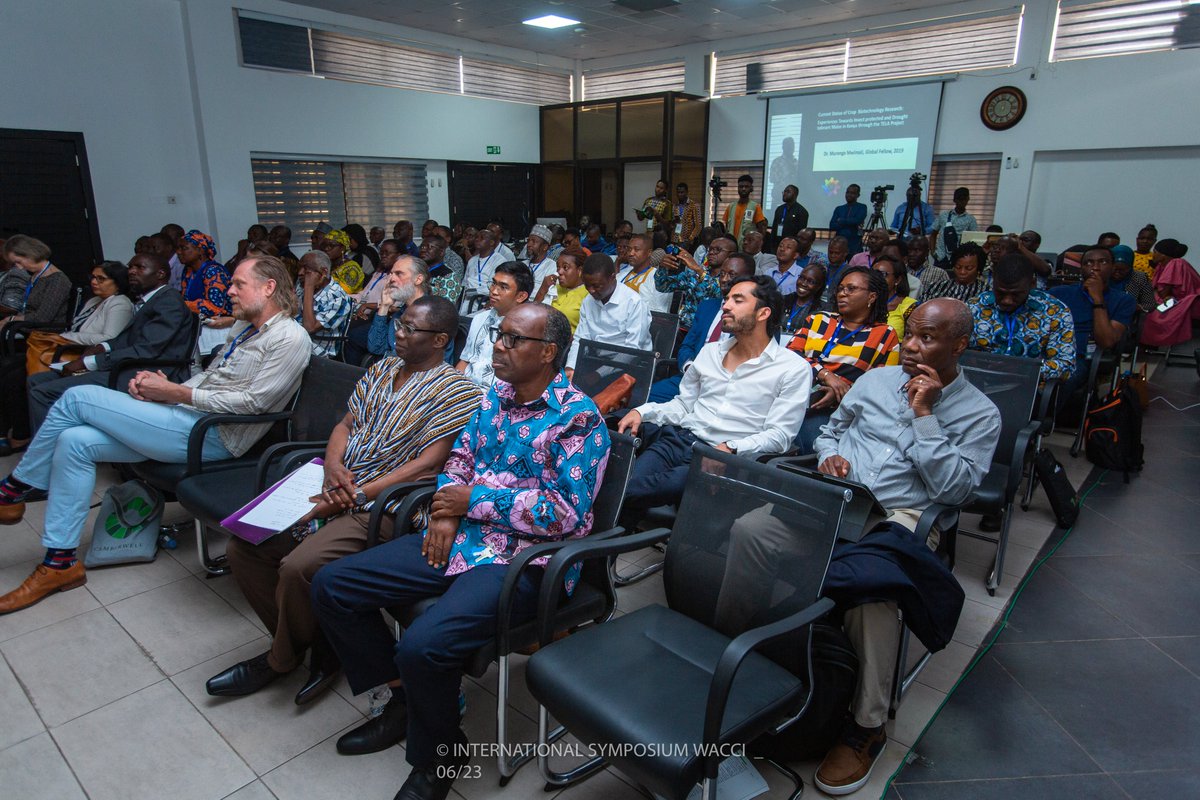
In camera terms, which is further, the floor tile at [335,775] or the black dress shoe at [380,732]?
the black dress shoe at [380,732]

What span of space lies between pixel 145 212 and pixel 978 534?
9308 millimetres

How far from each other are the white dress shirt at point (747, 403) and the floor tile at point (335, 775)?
1483 mm

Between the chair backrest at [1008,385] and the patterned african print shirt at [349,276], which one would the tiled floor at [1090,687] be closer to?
the chair backrest at [1008,385]

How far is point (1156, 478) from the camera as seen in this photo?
4.01 metres

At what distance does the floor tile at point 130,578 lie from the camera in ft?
8.98

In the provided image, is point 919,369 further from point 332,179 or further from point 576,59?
point 576,59

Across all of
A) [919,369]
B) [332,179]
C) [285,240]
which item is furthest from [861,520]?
[332,179]

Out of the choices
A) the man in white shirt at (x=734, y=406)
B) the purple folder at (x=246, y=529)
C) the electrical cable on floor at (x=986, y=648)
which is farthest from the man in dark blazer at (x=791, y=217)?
the purple folder at (x=246, y=529)

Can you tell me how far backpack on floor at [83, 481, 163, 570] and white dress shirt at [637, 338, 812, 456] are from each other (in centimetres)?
221

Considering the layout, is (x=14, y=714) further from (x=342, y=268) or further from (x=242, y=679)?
(x=342, y=268)

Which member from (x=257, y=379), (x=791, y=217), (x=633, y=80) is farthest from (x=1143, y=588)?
(x=633, y=80)

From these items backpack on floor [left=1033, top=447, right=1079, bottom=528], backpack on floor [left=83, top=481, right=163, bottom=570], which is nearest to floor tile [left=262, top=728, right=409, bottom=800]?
backpack on floor [left=83, top=481, right=163, bottom=570]

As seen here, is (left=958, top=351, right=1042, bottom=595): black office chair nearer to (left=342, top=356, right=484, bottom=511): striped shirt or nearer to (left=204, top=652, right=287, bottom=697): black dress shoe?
(left=342, top=356, right=484, bottom=511): striped shirt

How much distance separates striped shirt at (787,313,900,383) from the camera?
9.87 ft
